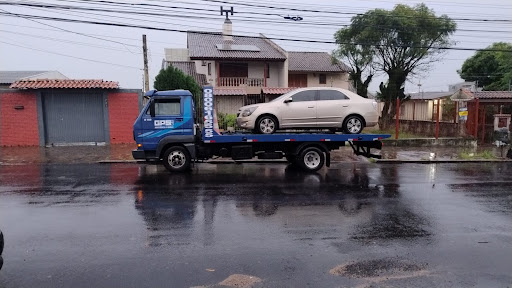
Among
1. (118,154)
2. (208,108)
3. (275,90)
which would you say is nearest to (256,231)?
(208,108)

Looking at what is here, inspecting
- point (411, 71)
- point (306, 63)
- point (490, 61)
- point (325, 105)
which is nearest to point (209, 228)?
point (325, 105)

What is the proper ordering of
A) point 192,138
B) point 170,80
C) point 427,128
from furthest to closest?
point 427,128 < point 170,80 < point 192,138

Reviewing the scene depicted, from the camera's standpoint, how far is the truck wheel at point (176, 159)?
11.1 meters

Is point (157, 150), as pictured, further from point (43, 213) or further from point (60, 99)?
point (60, 99)

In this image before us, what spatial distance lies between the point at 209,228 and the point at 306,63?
31056 millimetres

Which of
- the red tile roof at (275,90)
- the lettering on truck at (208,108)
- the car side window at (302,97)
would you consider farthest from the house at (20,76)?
the car side window at (302,97)

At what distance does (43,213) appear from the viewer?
7090 mm

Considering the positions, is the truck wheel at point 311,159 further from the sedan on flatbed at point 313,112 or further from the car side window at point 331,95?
the car side window at point 331,95

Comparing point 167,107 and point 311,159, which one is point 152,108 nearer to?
point 167,107

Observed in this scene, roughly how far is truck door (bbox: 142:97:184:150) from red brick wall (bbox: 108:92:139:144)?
8.18 metres

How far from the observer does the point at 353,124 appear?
1140cm

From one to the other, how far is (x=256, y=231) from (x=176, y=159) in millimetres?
5637

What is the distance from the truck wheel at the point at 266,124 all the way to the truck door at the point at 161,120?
2.20 meters

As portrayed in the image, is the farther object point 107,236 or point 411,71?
point 411,71
